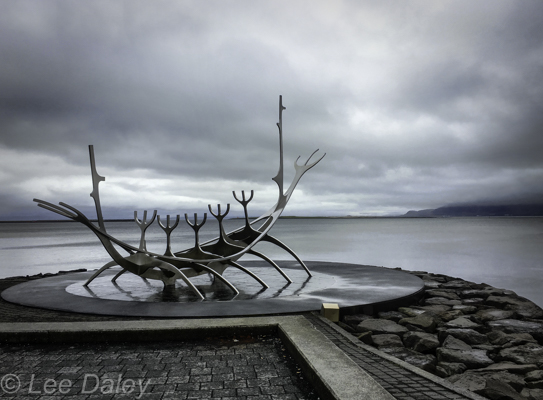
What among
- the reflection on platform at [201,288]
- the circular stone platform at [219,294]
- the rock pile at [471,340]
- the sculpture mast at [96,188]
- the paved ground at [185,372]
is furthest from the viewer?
the sculpture mast at [96,188]

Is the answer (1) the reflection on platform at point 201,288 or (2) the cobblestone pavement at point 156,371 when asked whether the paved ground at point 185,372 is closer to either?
(2) the cobblestone pavement at point 156,371

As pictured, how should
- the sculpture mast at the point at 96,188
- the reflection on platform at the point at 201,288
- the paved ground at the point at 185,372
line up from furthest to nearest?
the sculpture mast at the point at 96,188
the reflection on platform at the point at 201,288
the paved ground at the point at 185,372

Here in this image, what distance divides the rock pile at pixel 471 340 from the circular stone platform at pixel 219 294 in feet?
1.85

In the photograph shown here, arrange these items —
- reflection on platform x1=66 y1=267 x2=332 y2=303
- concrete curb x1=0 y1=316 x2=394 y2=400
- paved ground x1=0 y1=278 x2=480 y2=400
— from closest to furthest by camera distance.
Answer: paved ground x1=0 y1=278 x2=480 y2=400, concrete curb x1=0 y1=316 x2=394 y2=400, reflection on platform x1=66 y1=267 x2=332 y2=303

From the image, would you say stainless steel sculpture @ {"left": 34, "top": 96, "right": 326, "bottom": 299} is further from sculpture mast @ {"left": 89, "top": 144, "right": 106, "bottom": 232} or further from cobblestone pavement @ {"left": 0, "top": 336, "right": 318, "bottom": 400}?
cobblestone pavement @ {"left": 0, "top": 336, "right": 318, "bottom": 400}

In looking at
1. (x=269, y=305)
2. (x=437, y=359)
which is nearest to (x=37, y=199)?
(x=269, y=305)

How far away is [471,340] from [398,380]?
3.32 m

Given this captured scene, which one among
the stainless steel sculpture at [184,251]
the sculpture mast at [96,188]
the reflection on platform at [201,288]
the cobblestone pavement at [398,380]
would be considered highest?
the sculpture mast at [96,188]

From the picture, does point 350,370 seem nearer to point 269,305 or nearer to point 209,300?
point 269,305

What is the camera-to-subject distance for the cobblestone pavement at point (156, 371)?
3615mm

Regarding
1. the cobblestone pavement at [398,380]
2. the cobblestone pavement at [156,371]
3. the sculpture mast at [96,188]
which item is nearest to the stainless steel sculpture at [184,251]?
the sculpture mast at [96,188]

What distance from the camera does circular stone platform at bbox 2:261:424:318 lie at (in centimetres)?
691

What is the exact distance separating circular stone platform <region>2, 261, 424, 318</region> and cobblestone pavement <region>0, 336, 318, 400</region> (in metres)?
1.64

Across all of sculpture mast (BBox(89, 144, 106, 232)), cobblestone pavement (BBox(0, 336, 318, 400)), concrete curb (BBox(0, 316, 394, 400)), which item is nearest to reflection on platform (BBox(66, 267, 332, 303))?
sculpture mast (BBox(89, 144, 106, 232))
